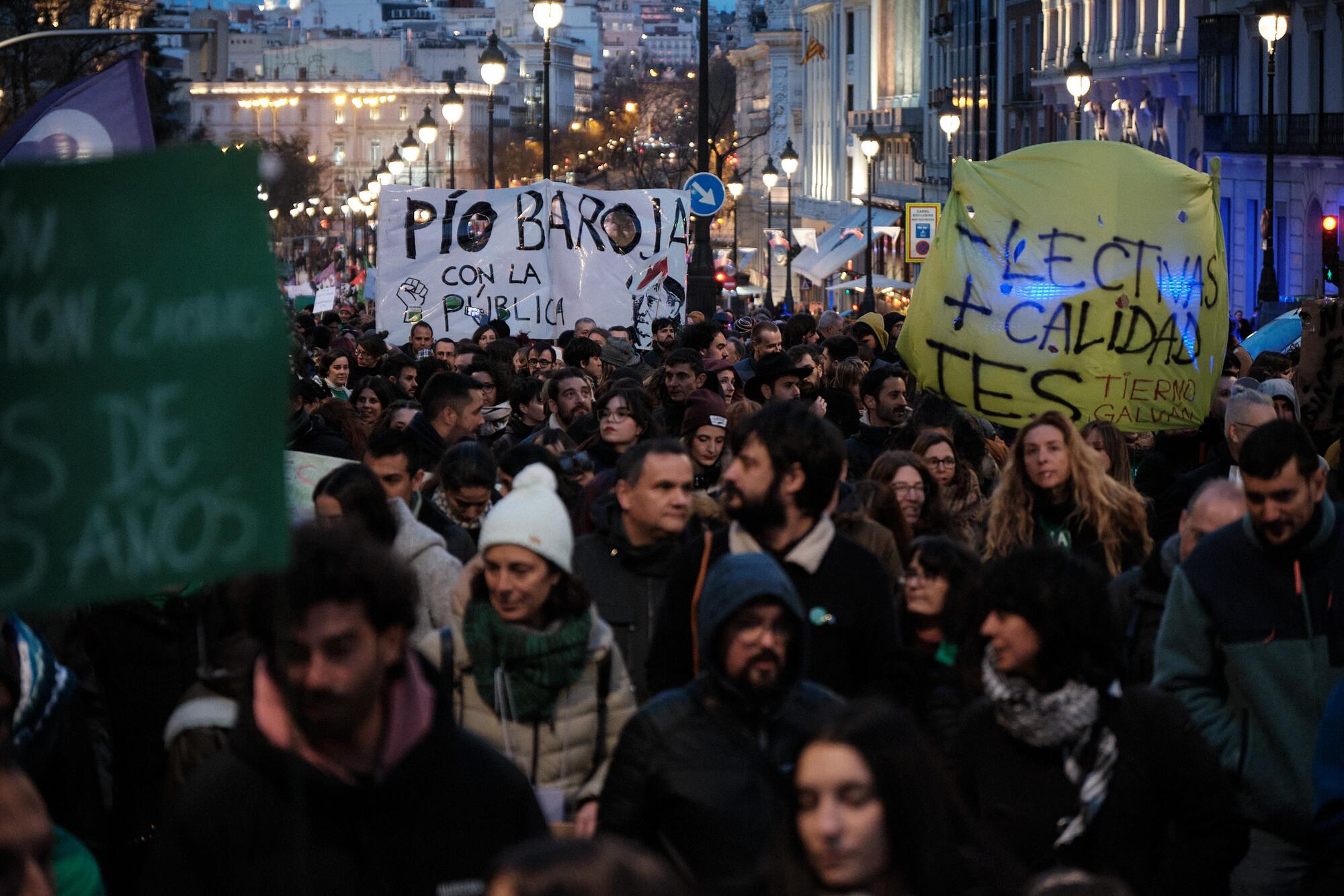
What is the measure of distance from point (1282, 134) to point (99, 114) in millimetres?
32235

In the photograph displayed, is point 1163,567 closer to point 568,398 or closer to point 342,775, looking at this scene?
point 342,775

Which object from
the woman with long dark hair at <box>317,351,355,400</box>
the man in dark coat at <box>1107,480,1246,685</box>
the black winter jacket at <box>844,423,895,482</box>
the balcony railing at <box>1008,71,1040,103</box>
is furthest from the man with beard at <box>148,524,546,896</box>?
the balcony railing at <box>1008,71,1040,103</box>

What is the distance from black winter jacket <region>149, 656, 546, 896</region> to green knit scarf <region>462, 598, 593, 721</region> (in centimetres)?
112

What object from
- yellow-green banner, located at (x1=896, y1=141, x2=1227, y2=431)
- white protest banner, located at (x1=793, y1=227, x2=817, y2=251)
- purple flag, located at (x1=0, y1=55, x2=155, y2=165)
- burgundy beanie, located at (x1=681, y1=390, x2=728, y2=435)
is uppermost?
white protest banner, located at (x1=793, y1=227, x2=817, y2=251)

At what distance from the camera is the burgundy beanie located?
8.96 m

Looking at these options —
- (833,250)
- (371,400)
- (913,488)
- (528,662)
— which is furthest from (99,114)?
(833,250)

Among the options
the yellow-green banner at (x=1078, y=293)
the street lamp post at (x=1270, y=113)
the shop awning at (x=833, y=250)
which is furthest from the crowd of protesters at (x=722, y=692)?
the shop awning at (x=833, y=250)

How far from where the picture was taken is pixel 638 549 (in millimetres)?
6125

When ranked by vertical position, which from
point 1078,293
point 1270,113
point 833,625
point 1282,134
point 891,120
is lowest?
point 833,625

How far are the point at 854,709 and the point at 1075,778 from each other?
2.96ft

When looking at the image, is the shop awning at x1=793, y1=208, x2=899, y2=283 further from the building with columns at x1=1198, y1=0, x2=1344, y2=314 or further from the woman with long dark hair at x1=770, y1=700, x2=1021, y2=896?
the woman with long dark hair at x1=770, y1=700, x2=1021, y2=896

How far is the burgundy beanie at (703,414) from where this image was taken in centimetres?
896

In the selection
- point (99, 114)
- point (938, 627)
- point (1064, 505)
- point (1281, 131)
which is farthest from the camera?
point (1281, 131)

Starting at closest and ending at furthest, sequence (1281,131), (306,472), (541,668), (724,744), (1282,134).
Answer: (724,744)
(541,668)
(306,472)
(1282,134)
(1281,131)
